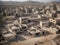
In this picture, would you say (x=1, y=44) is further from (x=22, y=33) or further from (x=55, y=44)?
(x=55, y=44)

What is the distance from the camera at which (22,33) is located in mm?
16703

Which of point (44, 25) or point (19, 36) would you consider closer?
point (19, 36)

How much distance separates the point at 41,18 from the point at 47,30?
7.13 metres

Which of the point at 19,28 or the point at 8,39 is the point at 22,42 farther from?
the point at 19,28

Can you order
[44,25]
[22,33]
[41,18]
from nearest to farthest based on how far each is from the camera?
[22,33]
[44,25]
[41,18]

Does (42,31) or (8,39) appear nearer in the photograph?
(8,39)

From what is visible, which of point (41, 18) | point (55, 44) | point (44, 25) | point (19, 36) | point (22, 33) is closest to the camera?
point (55, 44)

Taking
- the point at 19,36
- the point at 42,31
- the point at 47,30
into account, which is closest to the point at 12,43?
the point at 19,36

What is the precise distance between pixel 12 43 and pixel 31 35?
340 centimetres

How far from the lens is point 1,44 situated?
12.7 m

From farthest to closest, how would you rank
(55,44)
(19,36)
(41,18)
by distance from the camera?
(41,18)
(19,36)
(55,44)

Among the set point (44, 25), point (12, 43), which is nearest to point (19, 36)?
point (12, 43)

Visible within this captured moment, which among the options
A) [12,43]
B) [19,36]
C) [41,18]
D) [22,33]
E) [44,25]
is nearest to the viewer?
[12,43]

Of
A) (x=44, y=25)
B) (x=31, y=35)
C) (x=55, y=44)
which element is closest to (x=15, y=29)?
(x=31, y=35)
